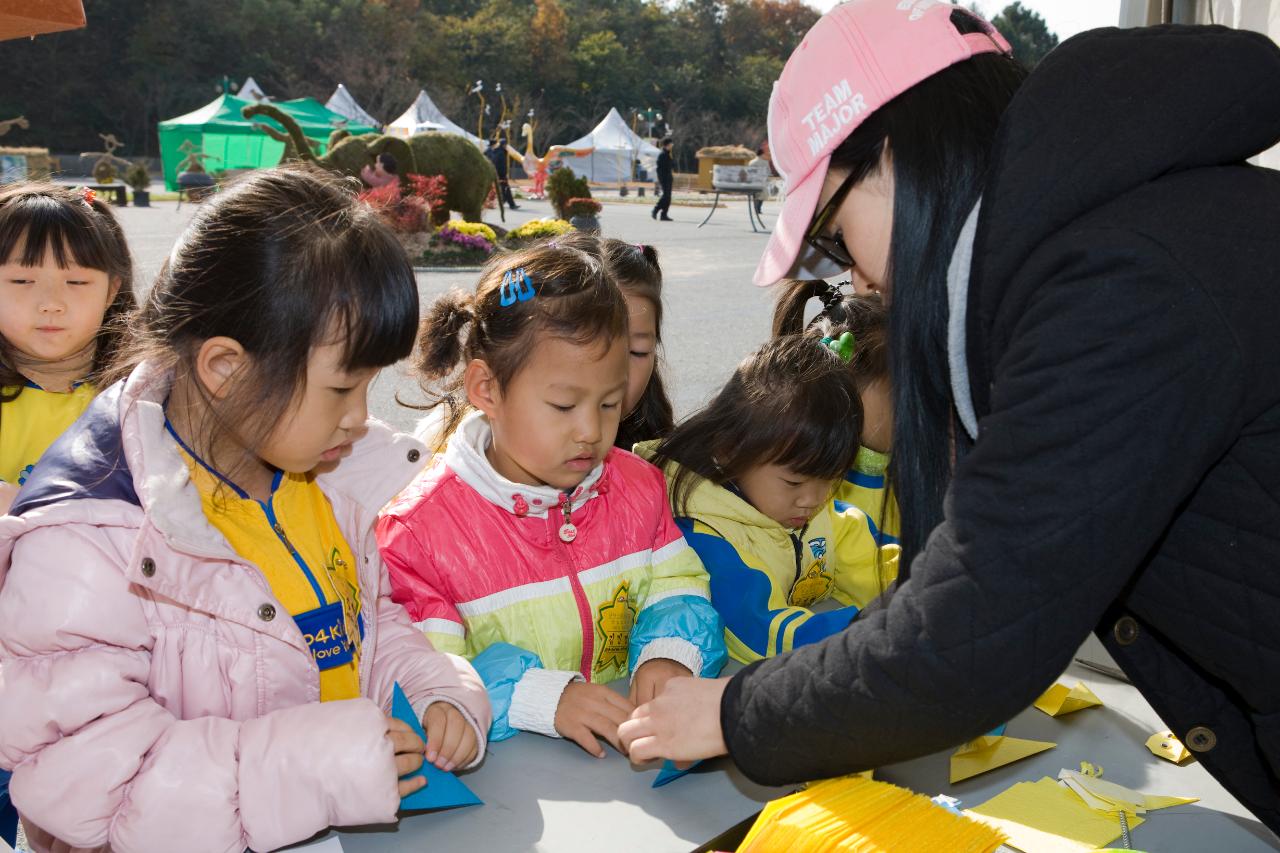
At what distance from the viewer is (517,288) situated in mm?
1537

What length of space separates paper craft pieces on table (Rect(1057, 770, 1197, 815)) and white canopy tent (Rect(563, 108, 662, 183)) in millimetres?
30088

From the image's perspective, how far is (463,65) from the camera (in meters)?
40.3

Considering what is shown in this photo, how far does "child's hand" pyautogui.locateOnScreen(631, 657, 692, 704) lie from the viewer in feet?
4.47

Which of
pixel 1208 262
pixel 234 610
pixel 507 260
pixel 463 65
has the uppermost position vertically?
A: pixel 463 65

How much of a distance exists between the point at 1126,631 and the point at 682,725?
449 millimetres

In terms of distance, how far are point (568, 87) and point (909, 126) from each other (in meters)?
42.7

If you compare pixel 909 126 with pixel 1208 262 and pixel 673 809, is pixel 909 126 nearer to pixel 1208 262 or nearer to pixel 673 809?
pixel 1208 262

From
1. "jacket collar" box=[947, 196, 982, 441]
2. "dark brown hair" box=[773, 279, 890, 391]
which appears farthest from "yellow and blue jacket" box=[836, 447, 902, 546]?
"jacket collar" box=[947, 196, 982, 441]

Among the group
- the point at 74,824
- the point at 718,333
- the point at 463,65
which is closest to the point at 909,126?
the point at 74,824

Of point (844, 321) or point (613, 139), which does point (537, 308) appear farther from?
point (613, 139)

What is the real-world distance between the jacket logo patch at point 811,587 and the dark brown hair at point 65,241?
47.1 inches

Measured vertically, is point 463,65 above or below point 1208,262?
above

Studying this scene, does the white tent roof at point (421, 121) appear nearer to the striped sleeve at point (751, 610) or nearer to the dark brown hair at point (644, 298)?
the dark brown hair at point (644, 298)

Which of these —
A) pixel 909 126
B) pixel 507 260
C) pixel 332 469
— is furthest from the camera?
pixel 507 260
